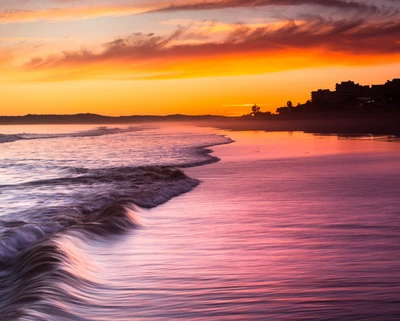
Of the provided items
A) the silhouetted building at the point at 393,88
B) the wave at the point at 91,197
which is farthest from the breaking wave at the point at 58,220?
the silhouetted building at the point at 393,88

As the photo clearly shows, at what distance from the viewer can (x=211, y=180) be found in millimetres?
17047

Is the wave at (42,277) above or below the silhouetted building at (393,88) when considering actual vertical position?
below

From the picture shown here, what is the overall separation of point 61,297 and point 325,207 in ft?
20.5

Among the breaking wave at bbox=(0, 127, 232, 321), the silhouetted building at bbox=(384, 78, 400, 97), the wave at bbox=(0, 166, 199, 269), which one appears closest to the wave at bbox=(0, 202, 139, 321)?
the breaking wave at bbox=(0, 127, 232, 321)

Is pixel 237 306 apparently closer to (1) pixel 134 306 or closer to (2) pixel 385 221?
(1) pixel 134 306

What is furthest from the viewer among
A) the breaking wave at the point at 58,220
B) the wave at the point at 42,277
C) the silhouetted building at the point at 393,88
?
the silhouetted building at the point at 393,88

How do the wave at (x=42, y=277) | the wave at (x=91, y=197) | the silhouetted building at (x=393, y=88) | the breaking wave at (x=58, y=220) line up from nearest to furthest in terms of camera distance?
1. the wave at (x=42, y=277)
2. the breaking wave at (x=58, y=220)
3. the wave at (x=91, y=197)
4. the silhouetted building at (x=393, y=88)

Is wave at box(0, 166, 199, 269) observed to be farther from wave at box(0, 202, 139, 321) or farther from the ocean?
wave at box(0, 202, 139, 321)

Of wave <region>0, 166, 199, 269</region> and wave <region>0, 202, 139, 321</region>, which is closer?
wave <region>0, 202, 139, 321</region>

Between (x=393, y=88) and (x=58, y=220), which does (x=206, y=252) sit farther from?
(x=393, y=88)

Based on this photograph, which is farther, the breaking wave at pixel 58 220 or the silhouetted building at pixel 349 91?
the silhouetted building at pixel 349 91

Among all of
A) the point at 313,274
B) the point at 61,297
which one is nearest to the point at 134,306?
the point at 61,297

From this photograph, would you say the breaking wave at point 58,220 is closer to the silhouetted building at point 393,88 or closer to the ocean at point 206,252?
the ocean at point 206,252

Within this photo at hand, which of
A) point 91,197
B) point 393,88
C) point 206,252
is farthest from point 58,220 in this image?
point 393,88
